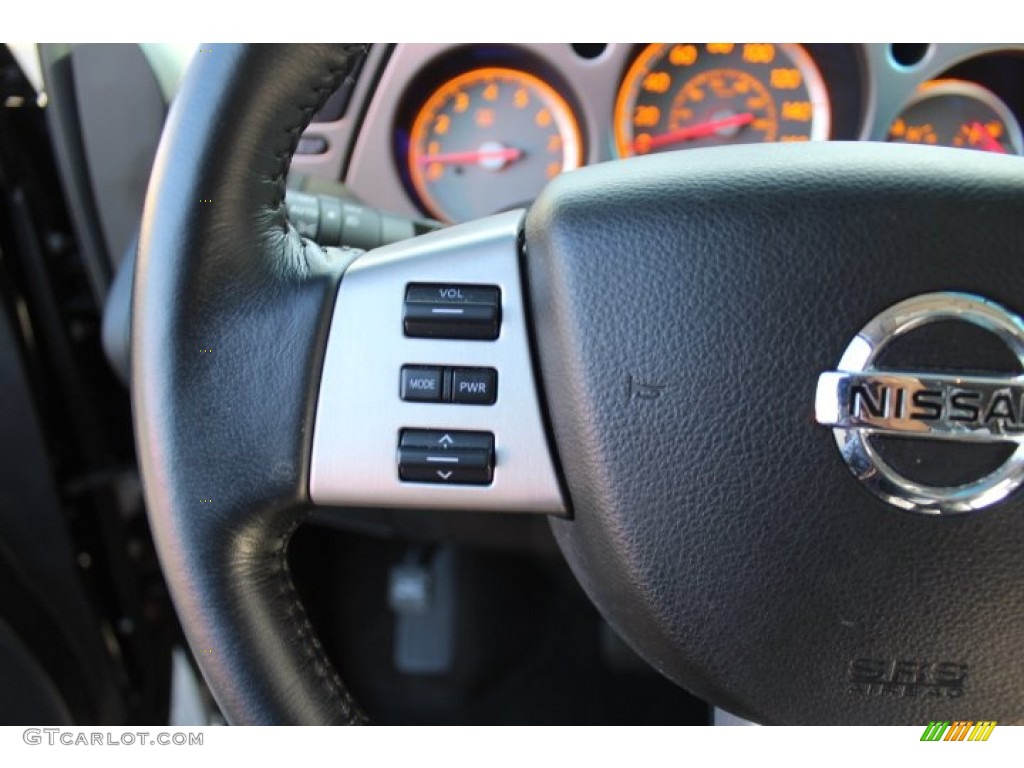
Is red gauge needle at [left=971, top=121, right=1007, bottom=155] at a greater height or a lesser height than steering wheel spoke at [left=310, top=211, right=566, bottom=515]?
greater

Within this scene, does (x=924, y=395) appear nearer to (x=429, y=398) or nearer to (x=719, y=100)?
(x=429, y=398)

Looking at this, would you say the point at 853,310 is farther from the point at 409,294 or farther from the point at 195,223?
the point at 195,223

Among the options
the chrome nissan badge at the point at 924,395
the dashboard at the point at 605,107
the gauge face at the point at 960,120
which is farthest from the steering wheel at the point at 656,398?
the gauge face at the point at 960,120

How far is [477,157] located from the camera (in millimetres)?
1410

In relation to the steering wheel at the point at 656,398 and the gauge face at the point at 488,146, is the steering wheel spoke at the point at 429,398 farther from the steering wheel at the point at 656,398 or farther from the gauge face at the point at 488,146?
Result: the gauge face at the point at 488,146

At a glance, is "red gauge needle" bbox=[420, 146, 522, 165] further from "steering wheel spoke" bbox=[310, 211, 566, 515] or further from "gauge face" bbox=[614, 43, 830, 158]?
"steering wheel spoke" bbox=[310, 211, 566, 515]

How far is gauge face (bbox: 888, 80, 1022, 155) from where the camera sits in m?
1.39

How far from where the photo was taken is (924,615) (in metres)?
0.60

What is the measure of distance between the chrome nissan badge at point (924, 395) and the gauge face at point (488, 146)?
89 centimetres

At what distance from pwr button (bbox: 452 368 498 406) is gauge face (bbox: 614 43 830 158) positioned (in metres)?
0.87

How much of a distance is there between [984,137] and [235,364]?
129cm
